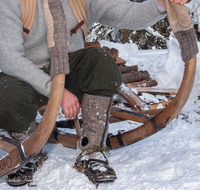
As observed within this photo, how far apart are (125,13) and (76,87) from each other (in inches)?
30.1

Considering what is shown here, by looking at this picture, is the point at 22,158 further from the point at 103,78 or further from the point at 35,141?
the point at 103,78

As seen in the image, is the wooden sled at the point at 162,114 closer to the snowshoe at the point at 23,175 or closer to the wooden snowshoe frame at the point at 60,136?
the wooden snowshoe frame at the point at 60,136

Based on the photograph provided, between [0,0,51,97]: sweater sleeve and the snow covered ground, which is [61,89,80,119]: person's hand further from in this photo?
the snow covered ground

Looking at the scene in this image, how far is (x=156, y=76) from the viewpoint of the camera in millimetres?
3912

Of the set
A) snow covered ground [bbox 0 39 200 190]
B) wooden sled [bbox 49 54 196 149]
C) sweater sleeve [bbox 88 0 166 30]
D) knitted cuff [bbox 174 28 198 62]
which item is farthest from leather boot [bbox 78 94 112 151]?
sweater sleeve [bbox 88 0 166 30]

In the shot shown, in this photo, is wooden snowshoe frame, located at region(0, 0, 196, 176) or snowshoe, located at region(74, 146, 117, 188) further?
snowshoe, located at region(74, 146, 117, 188)

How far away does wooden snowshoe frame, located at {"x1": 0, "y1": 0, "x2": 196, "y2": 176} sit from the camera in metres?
1.13

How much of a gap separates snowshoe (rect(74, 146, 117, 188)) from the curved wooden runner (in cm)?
33

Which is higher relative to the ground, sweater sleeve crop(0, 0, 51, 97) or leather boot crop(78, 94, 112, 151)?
sweater sleeve crop(0, 0, 51, 97)

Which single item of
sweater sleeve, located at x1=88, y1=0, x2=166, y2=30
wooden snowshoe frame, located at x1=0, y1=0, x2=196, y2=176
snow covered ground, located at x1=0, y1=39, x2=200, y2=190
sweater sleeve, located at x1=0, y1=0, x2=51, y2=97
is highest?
sweater sleeve, located at x1=88, y1=0, x2=166, y2=30

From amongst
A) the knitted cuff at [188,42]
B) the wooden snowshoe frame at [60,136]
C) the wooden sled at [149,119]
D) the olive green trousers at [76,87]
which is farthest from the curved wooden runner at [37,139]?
the knitted cuff at [188,42]

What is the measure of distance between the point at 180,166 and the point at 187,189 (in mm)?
249

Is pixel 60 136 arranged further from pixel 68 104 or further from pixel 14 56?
pixel 14 56

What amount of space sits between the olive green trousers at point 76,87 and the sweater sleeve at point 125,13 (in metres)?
0.50
